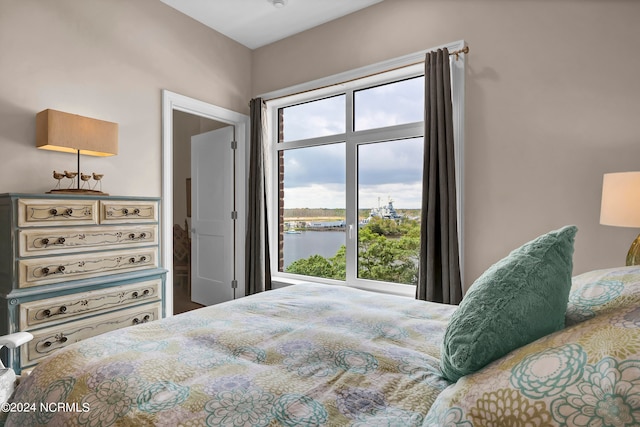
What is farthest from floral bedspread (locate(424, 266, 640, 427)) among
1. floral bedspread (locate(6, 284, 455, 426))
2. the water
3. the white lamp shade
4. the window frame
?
Result: the water

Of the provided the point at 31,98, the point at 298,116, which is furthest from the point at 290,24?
the point at 31,98

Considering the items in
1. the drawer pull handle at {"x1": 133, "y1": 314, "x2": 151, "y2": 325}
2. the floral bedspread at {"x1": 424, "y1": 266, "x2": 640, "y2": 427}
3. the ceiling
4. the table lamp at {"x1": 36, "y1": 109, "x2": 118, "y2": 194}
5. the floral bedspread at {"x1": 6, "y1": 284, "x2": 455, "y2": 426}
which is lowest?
the drawer pull handle at {"x1": 133, "y1": 314, "x2": 151, "y2": 325}

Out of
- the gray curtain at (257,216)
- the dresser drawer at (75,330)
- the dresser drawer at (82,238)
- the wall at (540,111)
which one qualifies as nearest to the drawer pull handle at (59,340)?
the dresser drawer at (75,330)

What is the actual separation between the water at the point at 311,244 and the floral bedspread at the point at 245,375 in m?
2.14

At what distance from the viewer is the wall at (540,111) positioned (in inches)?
84.9

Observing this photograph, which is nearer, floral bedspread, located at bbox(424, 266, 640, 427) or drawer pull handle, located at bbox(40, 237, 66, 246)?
floral bedspread, located at bbox(424, 266, 640, 427)

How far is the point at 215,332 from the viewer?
126cm

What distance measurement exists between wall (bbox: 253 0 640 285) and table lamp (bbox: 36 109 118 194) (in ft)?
7.94

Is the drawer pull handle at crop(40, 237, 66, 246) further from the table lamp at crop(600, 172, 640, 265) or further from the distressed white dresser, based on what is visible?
the table lamp at crop(600, 172, 640, 265)

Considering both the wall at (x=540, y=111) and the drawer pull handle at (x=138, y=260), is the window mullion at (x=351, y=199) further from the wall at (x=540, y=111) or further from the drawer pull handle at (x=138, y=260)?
the drawer pull handle at (x=138, y=260)

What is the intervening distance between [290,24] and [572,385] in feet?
12.0

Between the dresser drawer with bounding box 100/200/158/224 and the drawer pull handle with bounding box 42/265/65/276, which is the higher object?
the dresser drawer with bounding box 100/200/158/224

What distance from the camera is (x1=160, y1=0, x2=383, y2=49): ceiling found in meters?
3.12

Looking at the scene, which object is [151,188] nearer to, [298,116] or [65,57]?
[65,57]
